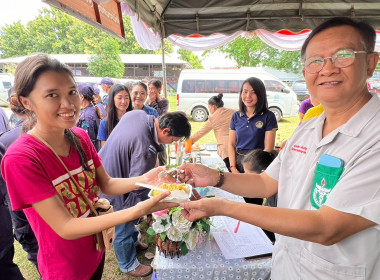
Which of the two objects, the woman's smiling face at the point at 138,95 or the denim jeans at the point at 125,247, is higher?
the woman's smiling face at the point at 138,95

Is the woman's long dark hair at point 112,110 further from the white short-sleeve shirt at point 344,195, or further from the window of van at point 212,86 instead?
the window of van at point 212,86

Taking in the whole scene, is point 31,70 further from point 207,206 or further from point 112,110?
point 112,110

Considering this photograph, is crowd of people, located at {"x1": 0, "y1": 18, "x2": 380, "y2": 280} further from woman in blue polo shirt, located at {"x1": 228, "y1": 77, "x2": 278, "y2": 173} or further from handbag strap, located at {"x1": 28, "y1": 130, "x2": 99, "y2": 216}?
woman in blue polo shirt, located at {"x1": 228, "y1": 77, "x2": 278, "y2": 173}

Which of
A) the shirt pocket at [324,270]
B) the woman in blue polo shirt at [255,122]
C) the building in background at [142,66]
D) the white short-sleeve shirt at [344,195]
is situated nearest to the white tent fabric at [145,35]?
the woman in blue polo shirt at [255,122]

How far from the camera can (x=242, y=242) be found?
5.99ft

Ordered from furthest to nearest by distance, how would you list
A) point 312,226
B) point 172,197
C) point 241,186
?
point 241,186, point 172,197, point 312,226

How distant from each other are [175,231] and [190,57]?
38212mm

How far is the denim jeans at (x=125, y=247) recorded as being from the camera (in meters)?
2.74

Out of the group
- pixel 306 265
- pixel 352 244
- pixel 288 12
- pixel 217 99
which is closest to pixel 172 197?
pixel 306 265

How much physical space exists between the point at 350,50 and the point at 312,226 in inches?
33.9

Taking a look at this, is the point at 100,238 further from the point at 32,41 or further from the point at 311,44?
the point at 32,41

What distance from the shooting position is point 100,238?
153 cm

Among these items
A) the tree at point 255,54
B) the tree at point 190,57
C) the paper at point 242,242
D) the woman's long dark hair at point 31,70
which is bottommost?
the paper at point 242,242

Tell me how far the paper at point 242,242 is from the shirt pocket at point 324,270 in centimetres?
60
